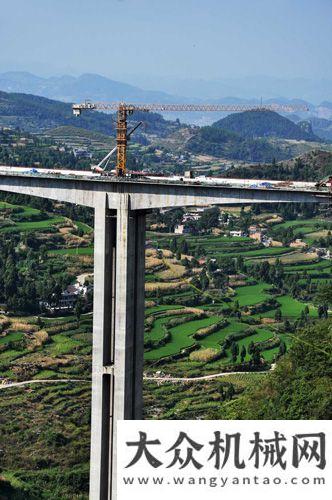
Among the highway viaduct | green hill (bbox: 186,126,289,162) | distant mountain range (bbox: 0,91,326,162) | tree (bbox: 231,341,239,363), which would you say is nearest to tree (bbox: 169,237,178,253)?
tree (bbox: 231,341,239,363)

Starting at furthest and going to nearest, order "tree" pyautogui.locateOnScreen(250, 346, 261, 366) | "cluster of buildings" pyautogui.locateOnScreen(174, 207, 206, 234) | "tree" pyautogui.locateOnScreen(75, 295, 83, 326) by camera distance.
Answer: "cluster of buildings" pyautogui.locateOnScreen(174, 207, 206, 234)
"tree" pyautogui.locateOnScreen(75, 295, 83, 326)
"tree" pyautogui.locateOnScreen(250, 346, 261, 366)

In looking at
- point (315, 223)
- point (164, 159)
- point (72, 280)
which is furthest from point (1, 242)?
point (164, 159)

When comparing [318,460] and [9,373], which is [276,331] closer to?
[9,373]

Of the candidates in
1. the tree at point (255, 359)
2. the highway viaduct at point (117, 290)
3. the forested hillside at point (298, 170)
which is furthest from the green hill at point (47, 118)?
the highway viaduct at point (117, 290)

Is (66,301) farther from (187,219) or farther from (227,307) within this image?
(187,219)

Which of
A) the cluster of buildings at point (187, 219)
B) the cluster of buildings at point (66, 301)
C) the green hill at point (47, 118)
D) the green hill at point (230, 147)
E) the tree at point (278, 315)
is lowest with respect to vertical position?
the tree at point (278, 315)

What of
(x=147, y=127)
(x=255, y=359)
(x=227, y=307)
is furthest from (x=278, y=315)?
Answer: (x=147, y=127)

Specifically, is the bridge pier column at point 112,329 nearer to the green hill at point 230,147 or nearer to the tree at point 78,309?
the tree at point 78,309

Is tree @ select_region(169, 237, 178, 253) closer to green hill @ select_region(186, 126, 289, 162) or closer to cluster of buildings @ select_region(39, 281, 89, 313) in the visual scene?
cluster of buildings @ select_region(39, 281, 89, 313)
